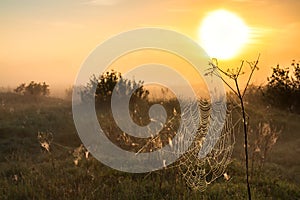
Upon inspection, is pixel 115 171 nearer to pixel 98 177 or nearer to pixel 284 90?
pixel 98 177

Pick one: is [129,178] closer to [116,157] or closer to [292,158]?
[116,157]

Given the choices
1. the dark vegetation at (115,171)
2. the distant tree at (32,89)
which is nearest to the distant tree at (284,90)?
the dark vegetation at (115,171)

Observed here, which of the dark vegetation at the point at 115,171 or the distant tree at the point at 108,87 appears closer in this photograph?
the dark vegetation at the point at 115,171

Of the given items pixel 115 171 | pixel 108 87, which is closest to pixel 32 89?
pixel 108 87

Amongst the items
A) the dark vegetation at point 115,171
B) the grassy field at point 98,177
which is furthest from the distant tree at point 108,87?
the grassy field at point 98,177

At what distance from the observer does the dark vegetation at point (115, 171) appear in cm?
626

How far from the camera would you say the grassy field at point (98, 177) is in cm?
618

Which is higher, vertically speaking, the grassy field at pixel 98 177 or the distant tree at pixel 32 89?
the distant tree at pixel 32 89

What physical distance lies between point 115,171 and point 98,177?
0.41 meters

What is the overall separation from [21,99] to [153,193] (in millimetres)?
13243

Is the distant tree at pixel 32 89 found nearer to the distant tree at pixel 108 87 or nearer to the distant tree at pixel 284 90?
the distant tree at pixel 108 87

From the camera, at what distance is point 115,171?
7.30 m

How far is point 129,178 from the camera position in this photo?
276 inches

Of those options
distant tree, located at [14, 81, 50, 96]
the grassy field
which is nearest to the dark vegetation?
the grassy field
